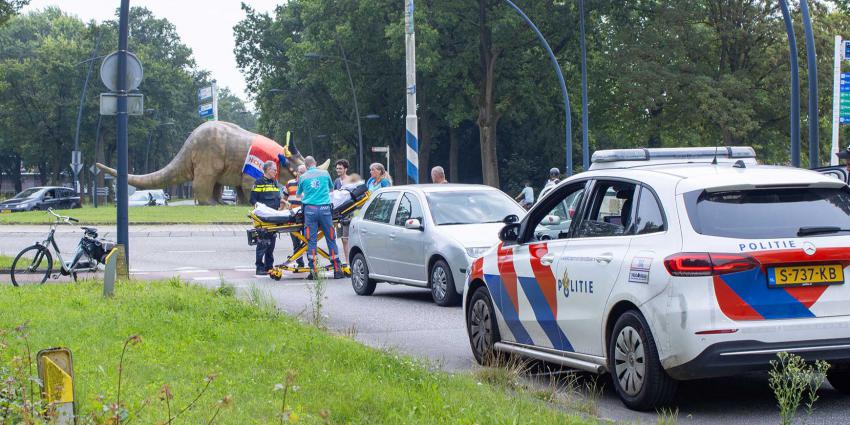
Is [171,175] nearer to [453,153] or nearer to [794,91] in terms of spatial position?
[453,153]

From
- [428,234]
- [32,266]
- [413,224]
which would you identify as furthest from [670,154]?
[32,266]

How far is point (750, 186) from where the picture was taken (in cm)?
731

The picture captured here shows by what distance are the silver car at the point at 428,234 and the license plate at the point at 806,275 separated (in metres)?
7.24

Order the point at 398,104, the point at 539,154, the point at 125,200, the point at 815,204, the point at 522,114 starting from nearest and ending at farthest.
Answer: the point at 815,204
the point at 125,200
the point at 522,114
the point at 398,104
the point at 539,154

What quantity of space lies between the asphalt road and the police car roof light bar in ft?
7.23

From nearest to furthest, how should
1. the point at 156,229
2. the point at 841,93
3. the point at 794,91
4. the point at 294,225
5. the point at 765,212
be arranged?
the point at 765,212 < the point at 294,225 < the point at 794,91 < the point at 841,93 < the point at 156,229

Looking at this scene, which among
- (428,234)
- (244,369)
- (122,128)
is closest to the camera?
(244,369)

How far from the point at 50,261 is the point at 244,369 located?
33.9 ft

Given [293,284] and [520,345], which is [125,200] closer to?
[293,284]

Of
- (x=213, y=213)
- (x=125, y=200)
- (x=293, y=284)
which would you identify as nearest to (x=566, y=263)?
(x=125, y=200)

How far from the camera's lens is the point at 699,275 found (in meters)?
6.97

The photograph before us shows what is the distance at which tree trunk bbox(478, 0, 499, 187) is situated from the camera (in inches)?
1854

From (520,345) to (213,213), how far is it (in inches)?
1333

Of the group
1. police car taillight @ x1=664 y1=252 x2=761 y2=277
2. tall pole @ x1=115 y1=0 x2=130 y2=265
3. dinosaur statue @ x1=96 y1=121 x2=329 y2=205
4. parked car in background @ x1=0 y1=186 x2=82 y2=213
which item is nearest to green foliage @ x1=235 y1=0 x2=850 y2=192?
dinosaur statue @ x1=96 y1=121 x2=329 y2=205
